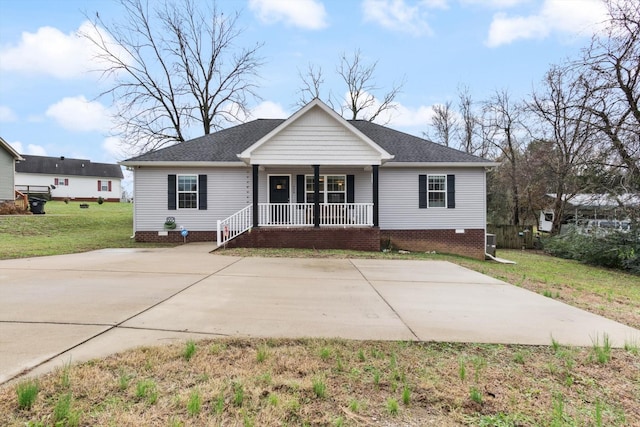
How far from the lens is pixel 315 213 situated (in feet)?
42.2

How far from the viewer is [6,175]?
70.1 ft

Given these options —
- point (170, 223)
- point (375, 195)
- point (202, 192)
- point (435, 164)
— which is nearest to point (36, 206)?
point (170, 223)

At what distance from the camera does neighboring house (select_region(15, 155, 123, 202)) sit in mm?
40750

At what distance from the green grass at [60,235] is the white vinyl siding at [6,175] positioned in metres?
5.64

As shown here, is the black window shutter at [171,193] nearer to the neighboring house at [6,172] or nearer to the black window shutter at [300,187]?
the black window shutter at [300,187]

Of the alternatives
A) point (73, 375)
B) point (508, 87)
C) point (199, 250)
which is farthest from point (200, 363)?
point (508, 87)

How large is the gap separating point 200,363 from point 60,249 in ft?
35.5

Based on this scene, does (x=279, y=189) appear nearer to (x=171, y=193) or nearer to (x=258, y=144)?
(x=258, y=144)

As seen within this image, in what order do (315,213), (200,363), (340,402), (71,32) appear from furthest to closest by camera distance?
1. (71,32)
2. (315,213)
3. (200,363)
4. (340,402)

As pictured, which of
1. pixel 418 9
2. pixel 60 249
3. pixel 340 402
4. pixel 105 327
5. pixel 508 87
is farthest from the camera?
pixel 508 87

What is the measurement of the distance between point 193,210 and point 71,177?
38956 mm

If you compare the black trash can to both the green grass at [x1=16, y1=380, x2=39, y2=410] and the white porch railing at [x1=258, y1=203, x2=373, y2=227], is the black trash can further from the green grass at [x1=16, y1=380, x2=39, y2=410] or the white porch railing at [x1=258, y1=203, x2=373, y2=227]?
the green grass at [x1=16, y1=380, x2=39, y2=410]

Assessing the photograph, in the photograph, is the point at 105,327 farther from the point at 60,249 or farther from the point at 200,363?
the point at 60,249

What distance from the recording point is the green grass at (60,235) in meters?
10.9
